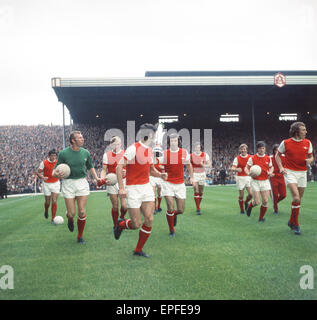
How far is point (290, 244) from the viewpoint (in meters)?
6.30

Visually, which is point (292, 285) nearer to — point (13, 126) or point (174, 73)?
point (174, 73)

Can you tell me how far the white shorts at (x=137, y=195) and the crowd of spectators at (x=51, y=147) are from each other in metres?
25.5

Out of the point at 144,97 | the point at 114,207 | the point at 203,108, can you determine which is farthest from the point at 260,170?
the point at 203,108

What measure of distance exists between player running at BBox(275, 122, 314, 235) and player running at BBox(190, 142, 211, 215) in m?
3.74

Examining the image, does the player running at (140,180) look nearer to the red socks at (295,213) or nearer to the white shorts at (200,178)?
the red socks at (295,213)

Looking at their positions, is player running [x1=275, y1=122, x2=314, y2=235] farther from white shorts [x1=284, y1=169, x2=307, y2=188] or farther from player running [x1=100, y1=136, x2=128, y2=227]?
player running [x1=100, y1=136, x2=128, y2=227]

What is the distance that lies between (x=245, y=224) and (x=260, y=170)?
5.13 ft

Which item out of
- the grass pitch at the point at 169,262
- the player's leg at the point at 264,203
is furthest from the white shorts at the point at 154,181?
the player's leg at the point at 264,203

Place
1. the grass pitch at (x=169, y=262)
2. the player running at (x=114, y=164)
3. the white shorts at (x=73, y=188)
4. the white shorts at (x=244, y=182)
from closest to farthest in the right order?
the grass pitch at (x=169, y=262) < the white shorts at (x=73, y=188) < the player running at (x=114, y=164) < the white shorts at (x=244, y=182)

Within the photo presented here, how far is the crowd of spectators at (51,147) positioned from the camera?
31312 mm

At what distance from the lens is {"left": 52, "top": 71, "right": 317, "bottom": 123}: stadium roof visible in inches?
1153

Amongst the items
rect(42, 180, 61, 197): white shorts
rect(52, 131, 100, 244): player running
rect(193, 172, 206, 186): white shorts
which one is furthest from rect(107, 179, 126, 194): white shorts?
rect(193, 172, 206, 186): white shorts

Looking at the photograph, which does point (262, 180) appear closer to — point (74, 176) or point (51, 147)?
point (74, 176)
